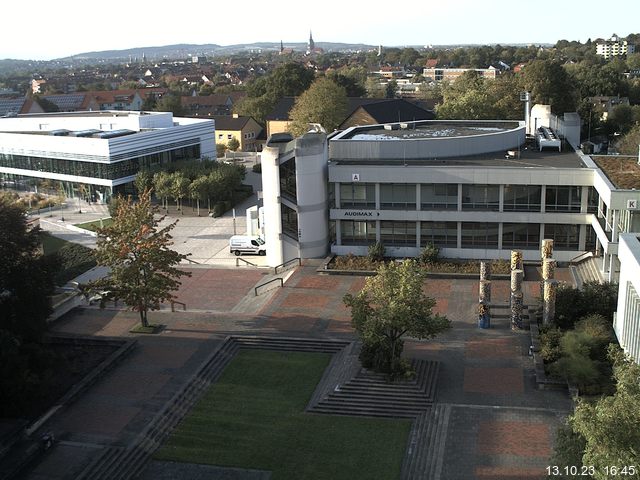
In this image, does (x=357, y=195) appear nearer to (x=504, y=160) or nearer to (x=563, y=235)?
(x=504, y=160)

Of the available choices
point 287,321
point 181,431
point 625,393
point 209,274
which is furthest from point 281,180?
point 625,393

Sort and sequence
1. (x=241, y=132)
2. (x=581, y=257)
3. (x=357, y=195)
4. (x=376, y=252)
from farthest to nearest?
(x=241, y=132)
(x=357, y=195)
(x=376, y=252)
(x=581, y=257)

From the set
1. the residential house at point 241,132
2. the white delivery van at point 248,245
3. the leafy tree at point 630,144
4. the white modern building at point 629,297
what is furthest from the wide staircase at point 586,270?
the residential house at point 241,132

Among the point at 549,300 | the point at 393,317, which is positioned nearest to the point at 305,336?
the point at 393,317

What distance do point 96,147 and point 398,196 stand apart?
35152mm

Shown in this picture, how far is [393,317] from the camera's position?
27.7 meters

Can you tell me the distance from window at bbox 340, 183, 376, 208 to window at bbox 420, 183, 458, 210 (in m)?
3.09

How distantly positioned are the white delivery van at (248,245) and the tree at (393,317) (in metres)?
19.9

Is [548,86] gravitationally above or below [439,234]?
above

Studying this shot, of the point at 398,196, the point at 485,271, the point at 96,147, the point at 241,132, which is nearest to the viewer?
the point at 485,271

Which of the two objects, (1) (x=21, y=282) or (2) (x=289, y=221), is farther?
(2) (x=289, y=221)

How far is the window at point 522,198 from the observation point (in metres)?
42.1

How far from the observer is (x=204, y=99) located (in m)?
136

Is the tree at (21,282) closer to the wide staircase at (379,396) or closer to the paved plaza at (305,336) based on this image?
the paved plaza at (305,336)
